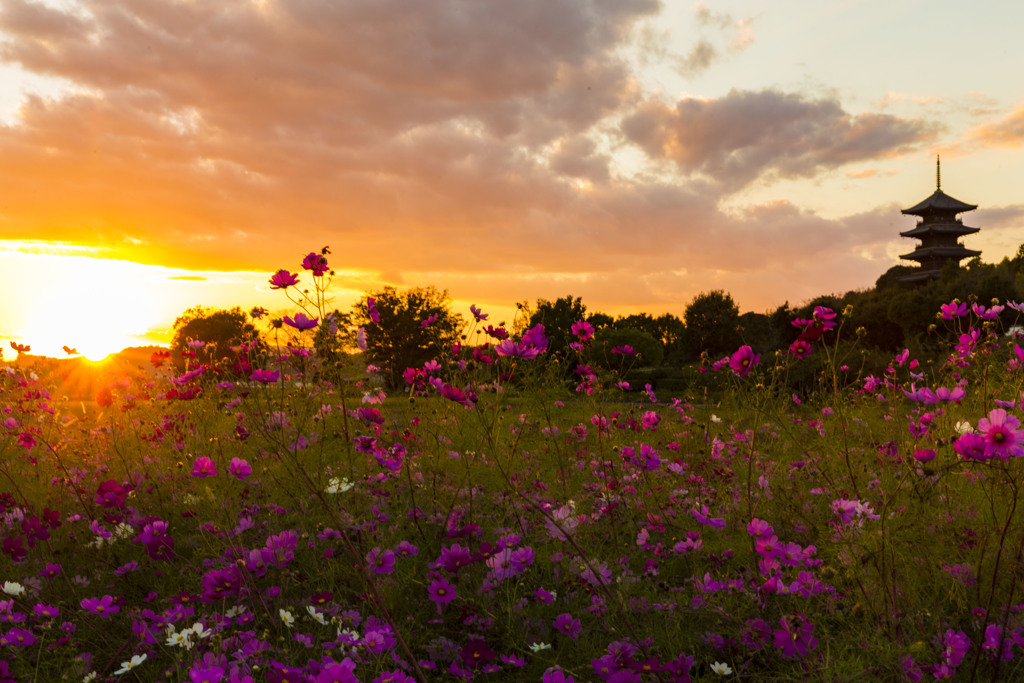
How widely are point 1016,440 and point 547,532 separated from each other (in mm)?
1998

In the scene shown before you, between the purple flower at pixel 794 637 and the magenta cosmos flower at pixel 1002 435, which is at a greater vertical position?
the magenta cosmos flower at pixel 1002 435

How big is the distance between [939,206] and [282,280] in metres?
57.2

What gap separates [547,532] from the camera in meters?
3.20

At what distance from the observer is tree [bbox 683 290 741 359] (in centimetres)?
3856

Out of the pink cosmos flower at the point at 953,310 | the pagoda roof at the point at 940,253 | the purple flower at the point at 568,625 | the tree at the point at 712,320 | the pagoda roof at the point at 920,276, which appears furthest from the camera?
the pagoda roof at the point at 940,253

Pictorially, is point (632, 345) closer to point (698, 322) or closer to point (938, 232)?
point (698, 322)

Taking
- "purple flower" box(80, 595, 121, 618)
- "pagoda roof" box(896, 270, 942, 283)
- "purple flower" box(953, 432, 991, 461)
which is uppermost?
"pagoda roof" box(896, 270, 942, 283)

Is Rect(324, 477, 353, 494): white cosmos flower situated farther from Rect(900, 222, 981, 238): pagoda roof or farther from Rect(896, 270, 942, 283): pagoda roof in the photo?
Rect(900, 222, 981, 238): pagoda roof

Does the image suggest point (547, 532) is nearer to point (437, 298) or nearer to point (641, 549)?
point (641, 549)

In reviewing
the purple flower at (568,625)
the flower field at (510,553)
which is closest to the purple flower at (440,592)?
the flower field at (510,553)

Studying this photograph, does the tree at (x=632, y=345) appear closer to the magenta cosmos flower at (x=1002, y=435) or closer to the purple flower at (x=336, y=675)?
the magenta cosmos flower at (x=1002, y=435)

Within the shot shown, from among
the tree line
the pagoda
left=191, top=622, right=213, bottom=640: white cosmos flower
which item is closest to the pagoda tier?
the pagoda

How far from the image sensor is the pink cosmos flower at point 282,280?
275cm

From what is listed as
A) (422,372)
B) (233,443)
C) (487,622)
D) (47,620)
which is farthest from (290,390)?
(487,622)
